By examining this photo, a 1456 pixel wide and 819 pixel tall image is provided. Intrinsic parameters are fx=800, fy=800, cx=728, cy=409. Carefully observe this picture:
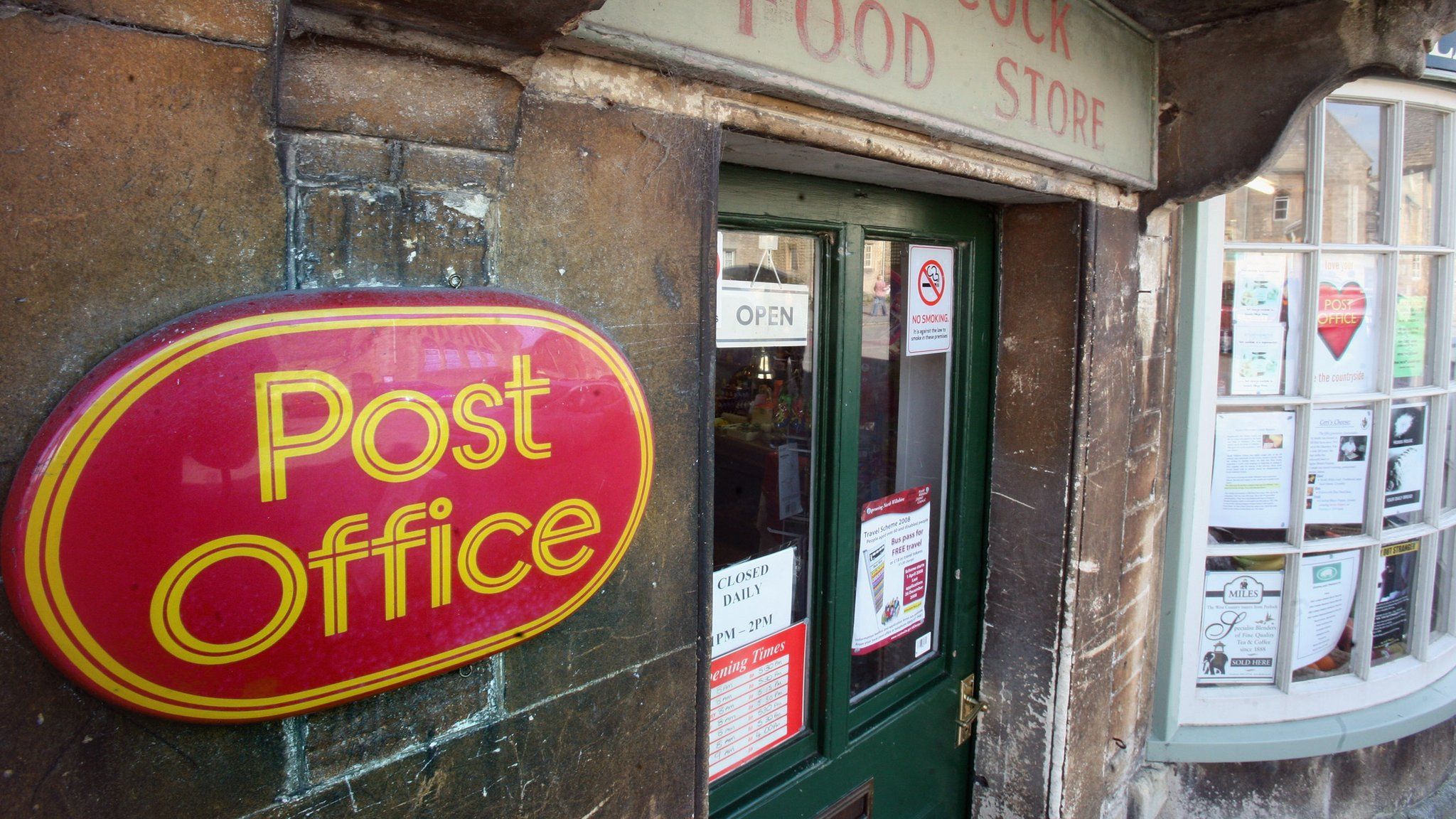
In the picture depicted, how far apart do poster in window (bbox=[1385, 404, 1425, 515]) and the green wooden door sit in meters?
1.83

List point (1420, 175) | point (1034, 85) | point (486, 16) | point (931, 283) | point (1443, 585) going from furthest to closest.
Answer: point (1443, 585) < point (1420, 175) < point (931, 283) < point (1034, 85) < point (486, 16)

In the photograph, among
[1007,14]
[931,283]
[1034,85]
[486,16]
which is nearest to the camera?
[486,16]

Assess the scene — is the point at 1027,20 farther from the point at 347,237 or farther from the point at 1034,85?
the point at 347,237

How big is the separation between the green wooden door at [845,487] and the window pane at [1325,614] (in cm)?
144

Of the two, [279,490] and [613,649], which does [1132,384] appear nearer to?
[613,649]

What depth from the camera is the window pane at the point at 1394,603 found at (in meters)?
3.27

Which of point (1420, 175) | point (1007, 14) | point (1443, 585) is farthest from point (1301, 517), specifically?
point (1007, 14)

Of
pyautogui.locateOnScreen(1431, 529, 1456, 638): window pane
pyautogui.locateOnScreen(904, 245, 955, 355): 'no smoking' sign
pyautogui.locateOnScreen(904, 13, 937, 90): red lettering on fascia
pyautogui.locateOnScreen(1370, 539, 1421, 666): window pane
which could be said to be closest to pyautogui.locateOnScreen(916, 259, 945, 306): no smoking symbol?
pyautogui.locateOnScreen(904, 245, 955, 355): 'no smoking' sign

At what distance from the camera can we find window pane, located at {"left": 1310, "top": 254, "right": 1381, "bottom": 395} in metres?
2.94

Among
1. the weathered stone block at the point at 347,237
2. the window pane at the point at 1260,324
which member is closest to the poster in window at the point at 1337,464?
the window pane at the point at 1260,324

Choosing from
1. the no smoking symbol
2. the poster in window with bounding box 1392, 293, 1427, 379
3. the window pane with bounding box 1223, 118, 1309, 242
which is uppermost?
the window pane with bounding box 1223, 118, 1309, 242

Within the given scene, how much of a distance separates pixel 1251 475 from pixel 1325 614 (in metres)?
0.72

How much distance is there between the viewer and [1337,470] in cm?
303

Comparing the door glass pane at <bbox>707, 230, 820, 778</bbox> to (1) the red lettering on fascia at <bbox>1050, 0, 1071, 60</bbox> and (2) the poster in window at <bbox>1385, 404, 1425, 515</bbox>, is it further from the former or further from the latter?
(2) the poster in window at <bbox>1385, 404, 1425, 515</bbox>
